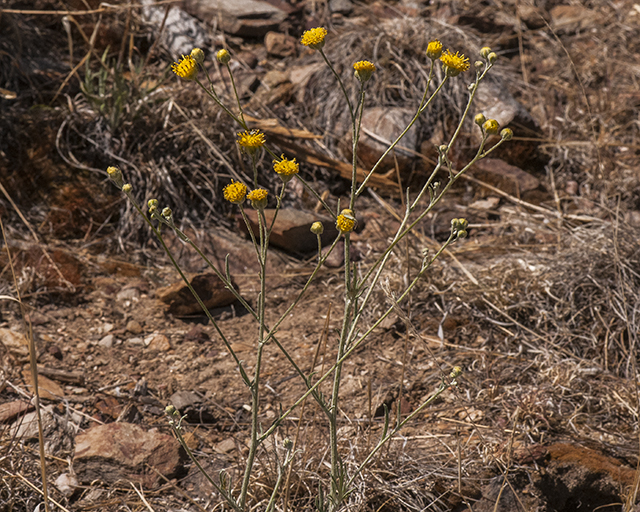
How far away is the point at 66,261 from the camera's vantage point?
2.91m

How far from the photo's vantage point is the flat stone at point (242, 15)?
13.6 ft

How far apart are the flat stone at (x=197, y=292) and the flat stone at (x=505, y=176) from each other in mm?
1717

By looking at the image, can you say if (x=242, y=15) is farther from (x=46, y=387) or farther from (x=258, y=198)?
(x=258, y=198)

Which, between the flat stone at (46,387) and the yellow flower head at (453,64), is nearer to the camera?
the yellow flower head at (453,64)

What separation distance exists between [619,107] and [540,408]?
103 inches

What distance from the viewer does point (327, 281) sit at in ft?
9.89

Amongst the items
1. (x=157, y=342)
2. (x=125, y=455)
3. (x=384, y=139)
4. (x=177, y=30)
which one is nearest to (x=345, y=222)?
(x=125, y=455)

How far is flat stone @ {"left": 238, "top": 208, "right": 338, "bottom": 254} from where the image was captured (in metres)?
3.12

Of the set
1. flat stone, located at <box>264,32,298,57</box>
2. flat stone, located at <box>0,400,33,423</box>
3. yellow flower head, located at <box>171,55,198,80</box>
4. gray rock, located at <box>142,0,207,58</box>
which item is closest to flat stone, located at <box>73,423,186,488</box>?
flat stone, located at <box>0,400,33,423</box>

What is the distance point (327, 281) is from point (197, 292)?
25.3 inches

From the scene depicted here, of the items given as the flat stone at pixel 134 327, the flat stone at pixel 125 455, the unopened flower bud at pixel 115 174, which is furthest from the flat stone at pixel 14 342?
the unopened flower bud at pixel 115 174

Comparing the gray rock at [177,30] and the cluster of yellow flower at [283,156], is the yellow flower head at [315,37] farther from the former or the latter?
the gray rock at [177,30]

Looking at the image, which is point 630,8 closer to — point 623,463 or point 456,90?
point 456,90

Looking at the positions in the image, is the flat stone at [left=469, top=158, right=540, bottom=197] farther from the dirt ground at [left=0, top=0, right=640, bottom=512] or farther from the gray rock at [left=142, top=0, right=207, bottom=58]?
the gray rock at [left=142, top=0, right=207, bottom=58]
